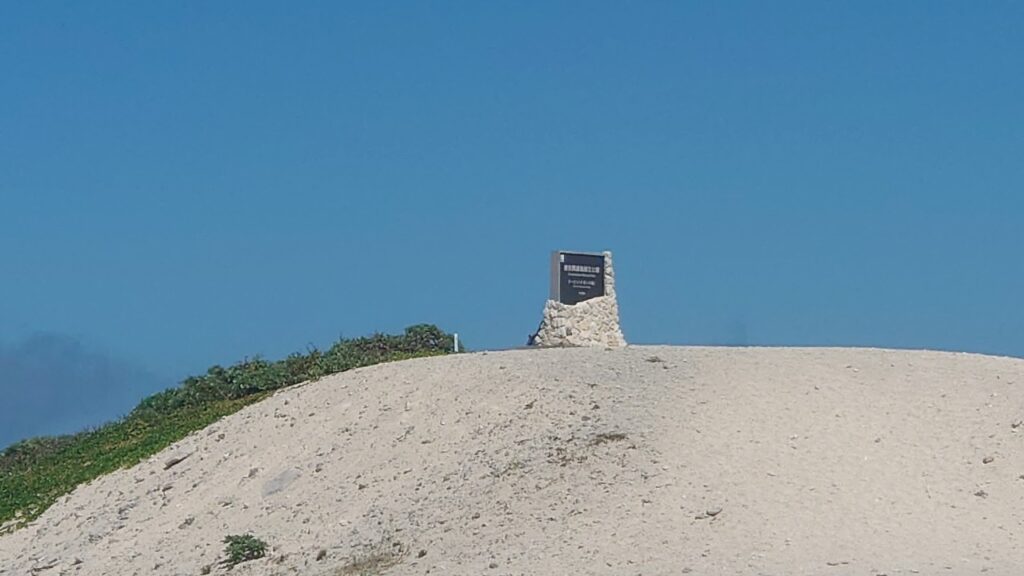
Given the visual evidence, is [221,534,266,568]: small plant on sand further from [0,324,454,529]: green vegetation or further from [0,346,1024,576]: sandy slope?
[0,324,454,529]: green vegetation

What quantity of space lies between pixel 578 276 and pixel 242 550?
9.68 metres

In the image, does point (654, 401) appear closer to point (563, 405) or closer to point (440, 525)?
point (563, 405)

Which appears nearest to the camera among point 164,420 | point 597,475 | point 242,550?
point 597,475

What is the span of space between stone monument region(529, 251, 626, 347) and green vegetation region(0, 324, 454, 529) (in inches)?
113

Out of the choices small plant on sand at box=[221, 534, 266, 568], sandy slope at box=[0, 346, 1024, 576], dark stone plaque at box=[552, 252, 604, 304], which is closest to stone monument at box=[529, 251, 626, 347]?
dark stone plaque at box=[552, 252, 604, 304]

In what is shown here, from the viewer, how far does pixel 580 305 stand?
24.4 metres

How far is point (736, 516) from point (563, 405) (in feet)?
12.8

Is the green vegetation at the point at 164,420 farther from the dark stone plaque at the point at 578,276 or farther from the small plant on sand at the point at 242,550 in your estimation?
the small plant on sand at the point at 242,550

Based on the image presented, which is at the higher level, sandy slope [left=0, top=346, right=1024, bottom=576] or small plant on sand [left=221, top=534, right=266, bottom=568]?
sandy slope [left=0, top=346, right=1024, bottom=576]

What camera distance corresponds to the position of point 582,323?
24.4m

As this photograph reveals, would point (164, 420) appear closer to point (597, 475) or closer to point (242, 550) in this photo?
point (242, 550)

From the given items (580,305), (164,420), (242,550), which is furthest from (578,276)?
(242,550)

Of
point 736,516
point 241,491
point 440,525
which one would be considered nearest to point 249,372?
point 241,491

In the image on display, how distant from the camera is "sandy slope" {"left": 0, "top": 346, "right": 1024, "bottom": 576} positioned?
14703 mm
